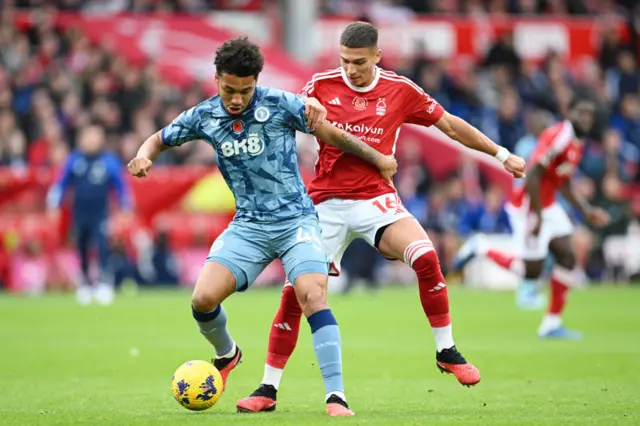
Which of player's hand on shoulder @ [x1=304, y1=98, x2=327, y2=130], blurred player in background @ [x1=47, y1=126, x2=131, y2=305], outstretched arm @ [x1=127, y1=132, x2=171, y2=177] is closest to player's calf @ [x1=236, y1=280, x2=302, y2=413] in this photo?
player's hand on shoulder @ [x1=304, y1=98, x2=327, y2=130]

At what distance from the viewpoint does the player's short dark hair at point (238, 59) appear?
7.56m

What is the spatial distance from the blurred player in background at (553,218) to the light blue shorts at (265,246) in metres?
6.43

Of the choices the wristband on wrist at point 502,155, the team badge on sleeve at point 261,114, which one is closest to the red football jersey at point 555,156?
the wristband on wrist at point 502,155

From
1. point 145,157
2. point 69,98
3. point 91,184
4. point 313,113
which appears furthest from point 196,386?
point 69,98

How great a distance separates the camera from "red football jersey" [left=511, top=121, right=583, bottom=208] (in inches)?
537

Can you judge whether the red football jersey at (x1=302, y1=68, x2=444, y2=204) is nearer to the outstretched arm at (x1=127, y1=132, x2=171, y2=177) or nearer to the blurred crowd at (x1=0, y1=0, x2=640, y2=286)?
the outstretched arm at (x1=127, y1=132, x2=171, y2=177)

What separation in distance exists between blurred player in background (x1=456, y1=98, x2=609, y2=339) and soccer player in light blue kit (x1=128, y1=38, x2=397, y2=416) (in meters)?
6.25

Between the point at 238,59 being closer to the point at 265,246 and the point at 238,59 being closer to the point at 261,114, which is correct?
the point at 261,114

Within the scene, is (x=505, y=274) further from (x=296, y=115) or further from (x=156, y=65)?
(x=296, y=115)

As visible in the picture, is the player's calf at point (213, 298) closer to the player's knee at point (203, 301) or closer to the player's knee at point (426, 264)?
the player's knee at point (203, 301)

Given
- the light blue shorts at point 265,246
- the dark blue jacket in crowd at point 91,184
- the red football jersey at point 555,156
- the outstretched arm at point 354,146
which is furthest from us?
the dark blue jacket in crowd at point 91,184

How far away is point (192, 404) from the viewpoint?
780 centimetres

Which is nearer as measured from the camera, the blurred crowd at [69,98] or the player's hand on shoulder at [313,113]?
the player's hand on shoulder at [313,113]

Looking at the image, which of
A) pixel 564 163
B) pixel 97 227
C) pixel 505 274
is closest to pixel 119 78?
pixel 97 227
